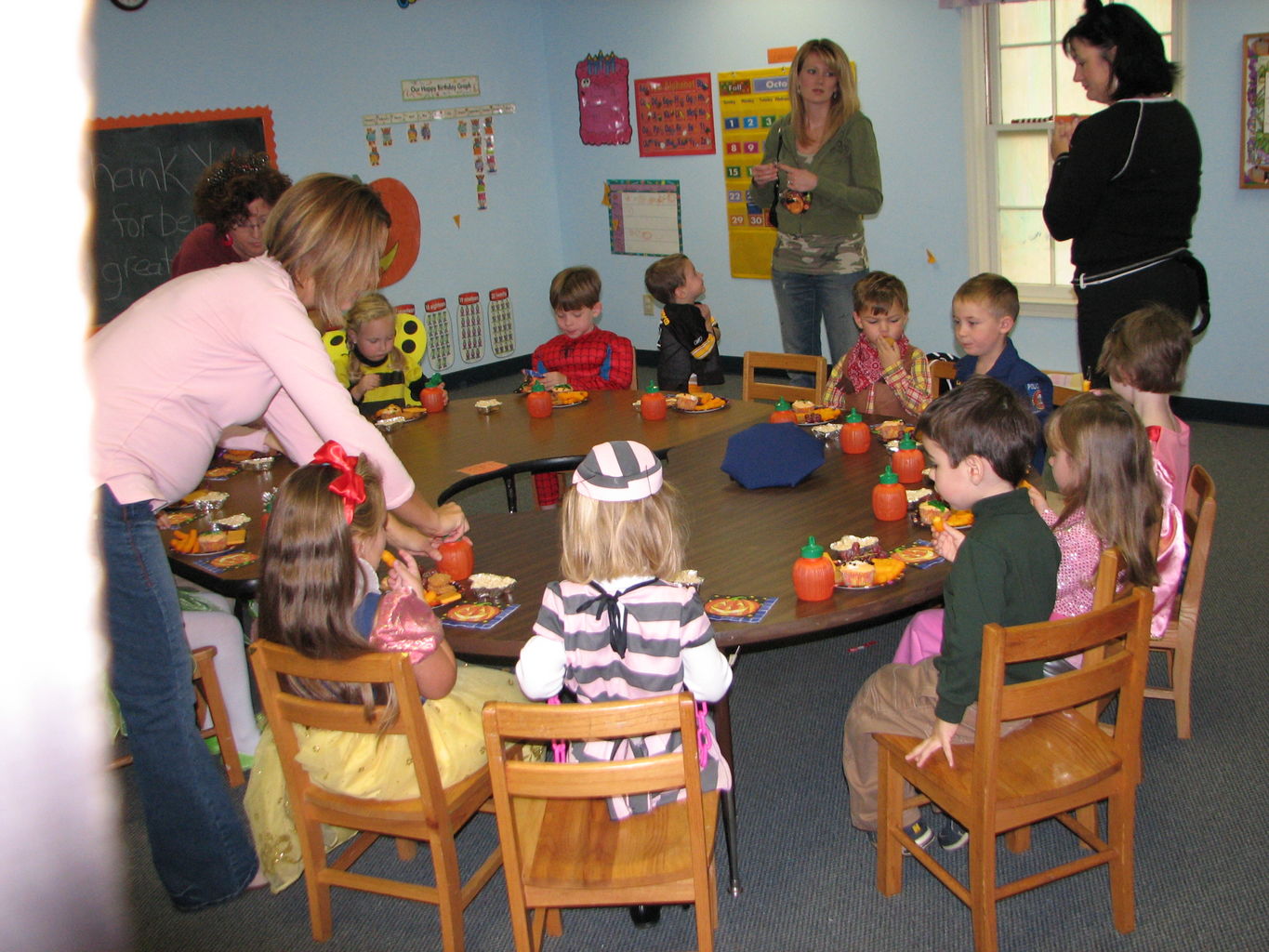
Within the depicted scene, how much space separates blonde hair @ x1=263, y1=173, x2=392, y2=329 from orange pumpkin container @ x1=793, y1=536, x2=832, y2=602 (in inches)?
47.8

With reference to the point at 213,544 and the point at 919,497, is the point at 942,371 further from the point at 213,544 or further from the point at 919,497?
the point at 213,544

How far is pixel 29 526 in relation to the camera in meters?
1.82

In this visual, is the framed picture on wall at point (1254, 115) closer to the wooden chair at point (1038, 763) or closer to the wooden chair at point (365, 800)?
the wooden chair at point (1038, 763)

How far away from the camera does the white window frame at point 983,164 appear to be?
6.00 metres

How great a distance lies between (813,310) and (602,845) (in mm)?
3697

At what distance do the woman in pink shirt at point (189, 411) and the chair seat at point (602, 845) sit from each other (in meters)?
0.83

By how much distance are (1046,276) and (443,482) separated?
4.07 m

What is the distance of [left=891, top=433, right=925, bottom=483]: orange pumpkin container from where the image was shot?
3.13 meters

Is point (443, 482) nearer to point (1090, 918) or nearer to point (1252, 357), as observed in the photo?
point (1090, 918)

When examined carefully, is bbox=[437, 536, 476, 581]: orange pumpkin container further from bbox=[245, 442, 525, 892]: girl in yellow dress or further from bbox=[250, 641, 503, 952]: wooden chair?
bbox=[250, 641, 503, 952]: wooden chair

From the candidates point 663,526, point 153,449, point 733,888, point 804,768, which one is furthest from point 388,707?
point 804,768

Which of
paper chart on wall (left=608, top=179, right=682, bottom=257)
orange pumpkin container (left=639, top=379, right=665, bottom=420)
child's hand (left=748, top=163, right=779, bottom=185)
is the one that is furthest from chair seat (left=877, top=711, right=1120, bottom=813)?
paper chart on wall (left=608, top=179, right=682, bottom=257)

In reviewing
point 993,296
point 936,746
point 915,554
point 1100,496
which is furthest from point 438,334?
point 936,746

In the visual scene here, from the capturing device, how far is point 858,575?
98.6 inches
